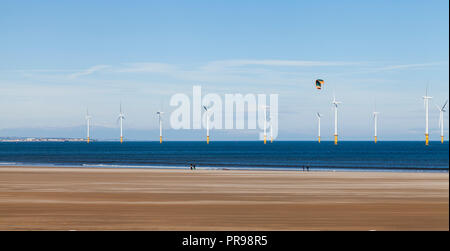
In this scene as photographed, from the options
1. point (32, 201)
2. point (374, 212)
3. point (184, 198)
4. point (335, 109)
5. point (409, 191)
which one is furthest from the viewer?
point (335, 109)

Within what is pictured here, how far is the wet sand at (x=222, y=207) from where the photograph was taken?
2367 cm

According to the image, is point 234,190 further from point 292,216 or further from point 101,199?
point 292,216

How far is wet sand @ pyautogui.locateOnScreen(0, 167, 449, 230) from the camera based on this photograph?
932 inches

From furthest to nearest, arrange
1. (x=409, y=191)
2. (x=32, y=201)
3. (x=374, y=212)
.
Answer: (x=409, y=191) < (x=32, y=201) < (x=374, y=212)

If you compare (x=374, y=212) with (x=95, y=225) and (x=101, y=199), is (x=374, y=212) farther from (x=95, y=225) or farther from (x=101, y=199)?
(x=101, y=199)

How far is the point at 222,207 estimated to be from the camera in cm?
2995

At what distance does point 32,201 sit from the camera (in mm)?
32250

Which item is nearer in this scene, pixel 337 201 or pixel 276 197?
pixel 337 201

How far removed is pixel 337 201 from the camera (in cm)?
3300

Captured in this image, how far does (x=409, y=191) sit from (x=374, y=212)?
13.4m

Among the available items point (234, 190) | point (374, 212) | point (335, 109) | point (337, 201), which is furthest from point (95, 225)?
point (335, 109)

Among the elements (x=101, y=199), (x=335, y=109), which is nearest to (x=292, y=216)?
(x=101, y=199)

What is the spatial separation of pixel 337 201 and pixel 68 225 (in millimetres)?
15226
